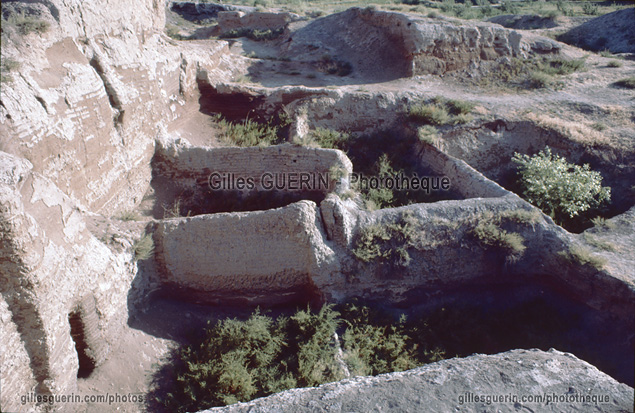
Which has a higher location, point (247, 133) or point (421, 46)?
point (421, 46)

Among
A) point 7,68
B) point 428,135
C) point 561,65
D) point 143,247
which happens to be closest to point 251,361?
point 143,247

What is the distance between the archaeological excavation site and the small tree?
0.05m

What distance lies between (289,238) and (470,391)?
11.5ft

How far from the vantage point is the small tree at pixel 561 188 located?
897 cm

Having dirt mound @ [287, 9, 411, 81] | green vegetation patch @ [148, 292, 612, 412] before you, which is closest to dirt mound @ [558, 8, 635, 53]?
dirt mound @ [287, 9, 411, 81]

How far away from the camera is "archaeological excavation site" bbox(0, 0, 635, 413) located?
4.69 metres

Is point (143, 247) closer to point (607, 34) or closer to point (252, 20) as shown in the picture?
point (252, 20)

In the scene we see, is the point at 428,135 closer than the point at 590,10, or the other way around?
the point at 428,135

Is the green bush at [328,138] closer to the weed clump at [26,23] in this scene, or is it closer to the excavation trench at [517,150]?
the excavation trench at [517,150]

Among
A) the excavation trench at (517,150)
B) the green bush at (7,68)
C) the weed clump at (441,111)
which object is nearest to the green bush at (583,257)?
the excavation trench at (517,150)

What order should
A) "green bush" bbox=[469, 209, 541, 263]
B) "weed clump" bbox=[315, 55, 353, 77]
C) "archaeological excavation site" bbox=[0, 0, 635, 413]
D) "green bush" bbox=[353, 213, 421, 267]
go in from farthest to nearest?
"weed clump" bbox=[315, 55, 353, 77] < "green bush" bbox=[469, 209, 541, 263] < "green bush" bbox=[353, 213, 421, 267] < "archaeological excavation site" bbox=[0, 0, 635, 413]

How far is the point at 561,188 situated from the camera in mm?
9047

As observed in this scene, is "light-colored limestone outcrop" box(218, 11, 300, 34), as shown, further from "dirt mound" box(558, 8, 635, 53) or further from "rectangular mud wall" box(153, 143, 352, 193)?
"rectangular mud wall" box(153, 143, 352, 193)

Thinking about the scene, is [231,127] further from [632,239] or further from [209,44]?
[632,239]
